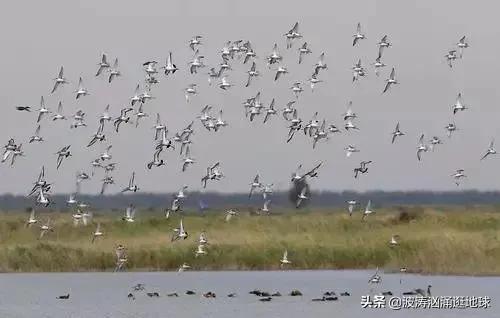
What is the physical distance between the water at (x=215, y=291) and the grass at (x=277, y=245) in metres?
0.53

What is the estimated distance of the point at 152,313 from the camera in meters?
42.2

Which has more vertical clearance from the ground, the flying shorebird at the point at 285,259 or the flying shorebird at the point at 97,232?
the flying shorebird at the point at 97,232

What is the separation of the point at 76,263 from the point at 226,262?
5114 millimetres

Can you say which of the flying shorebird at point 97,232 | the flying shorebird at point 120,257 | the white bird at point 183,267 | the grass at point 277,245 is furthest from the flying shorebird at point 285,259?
the flying shorebird at point 97,232

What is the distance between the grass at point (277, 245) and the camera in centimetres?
4978

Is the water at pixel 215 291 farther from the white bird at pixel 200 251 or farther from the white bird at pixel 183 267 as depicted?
the white bird at pixel 200 251

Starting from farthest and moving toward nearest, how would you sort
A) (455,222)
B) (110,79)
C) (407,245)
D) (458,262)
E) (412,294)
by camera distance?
1. (455,222)
2. (407,245)
3. (458,262)
4. (412,294)
5. (110,79)

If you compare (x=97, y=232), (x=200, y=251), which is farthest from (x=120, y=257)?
(x=97, y=232)

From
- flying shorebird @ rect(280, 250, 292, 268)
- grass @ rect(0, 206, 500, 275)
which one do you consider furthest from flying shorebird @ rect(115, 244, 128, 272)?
flying shorebird @ rect(280, 250, 292, 268)

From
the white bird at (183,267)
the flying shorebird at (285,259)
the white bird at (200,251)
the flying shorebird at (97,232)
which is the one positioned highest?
the flying shorebird at (97,232)

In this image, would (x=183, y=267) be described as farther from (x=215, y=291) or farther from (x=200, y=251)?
(x=215, y=291)

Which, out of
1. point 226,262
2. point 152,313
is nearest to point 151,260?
point 226,262

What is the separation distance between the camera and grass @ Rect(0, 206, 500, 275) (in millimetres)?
49781

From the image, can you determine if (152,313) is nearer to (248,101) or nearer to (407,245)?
(248,101)
